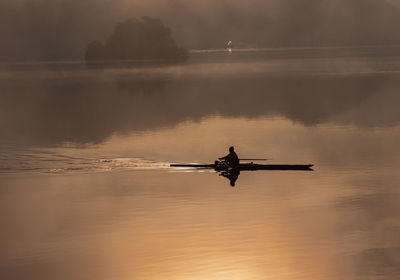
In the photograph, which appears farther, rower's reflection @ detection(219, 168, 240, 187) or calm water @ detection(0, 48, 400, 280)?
rower's reflection @ detection(219, 168, 240, 187)

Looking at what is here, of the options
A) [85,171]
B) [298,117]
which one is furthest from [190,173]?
[298,117]

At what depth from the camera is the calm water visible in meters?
27.9

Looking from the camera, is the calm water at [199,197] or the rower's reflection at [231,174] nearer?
the calm water at [199,197]

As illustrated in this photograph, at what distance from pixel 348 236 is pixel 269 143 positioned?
73.5 feet

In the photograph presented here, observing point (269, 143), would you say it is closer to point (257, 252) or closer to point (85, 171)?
point (85, 171)

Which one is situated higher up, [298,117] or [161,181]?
[298,117]

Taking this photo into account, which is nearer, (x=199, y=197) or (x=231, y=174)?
(x=199, y=197)

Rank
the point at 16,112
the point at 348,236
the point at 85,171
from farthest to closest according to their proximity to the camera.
A: the point at 16,112 < the point at 85,171 < the point at 348,236

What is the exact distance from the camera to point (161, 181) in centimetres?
4112

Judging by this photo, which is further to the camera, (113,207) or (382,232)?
(113,207)

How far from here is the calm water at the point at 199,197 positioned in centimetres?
2794

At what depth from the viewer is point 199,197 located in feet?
123

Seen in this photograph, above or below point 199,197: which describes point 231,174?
above

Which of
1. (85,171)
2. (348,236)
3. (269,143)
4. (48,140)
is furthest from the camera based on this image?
(48,140)
